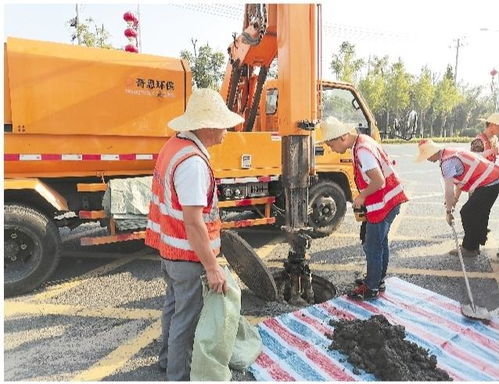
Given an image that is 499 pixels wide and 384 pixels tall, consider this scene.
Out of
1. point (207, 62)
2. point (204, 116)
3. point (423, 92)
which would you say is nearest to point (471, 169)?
point (204, 116)

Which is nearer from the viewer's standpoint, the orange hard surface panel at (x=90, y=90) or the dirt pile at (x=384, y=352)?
the dirt pile at (x=384, y=352)

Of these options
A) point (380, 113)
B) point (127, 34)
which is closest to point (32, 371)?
point (127, 34)

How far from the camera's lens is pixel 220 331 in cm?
249

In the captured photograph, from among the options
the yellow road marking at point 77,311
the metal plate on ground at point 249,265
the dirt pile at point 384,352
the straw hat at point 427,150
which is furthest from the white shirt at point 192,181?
the straw hat at point 427,150

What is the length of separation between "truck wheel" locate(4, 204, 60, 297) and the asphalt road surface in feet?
0.56

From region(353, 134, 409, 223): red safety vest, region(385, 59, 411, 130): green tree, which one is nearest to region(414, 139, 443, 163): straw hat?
region(353, 134, 409, 223): red safety vest

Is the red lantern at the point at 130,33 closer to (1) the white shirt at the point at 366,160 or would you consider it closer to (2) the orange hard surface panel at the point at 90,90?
(2) the orange hard surface panel at the point at 90,90

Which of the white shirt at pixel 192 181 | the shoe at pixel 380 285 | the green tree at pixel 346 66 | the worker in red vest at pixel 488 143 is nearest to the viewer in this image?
the white shirt at pixel 192 181

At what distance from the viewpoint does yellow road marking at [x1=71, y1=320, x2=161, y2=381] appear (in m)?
2.87

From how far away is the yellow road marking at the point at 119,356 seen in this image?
287cm

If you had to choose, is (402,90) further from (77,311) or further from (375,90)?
(77,311)

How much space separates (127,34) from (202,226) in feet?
12.5

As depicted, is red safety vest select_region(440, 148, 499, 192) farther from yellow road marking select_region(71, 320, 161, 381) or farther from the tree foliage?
the tree foliage

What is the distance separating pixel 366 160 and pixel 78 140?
117 inches
